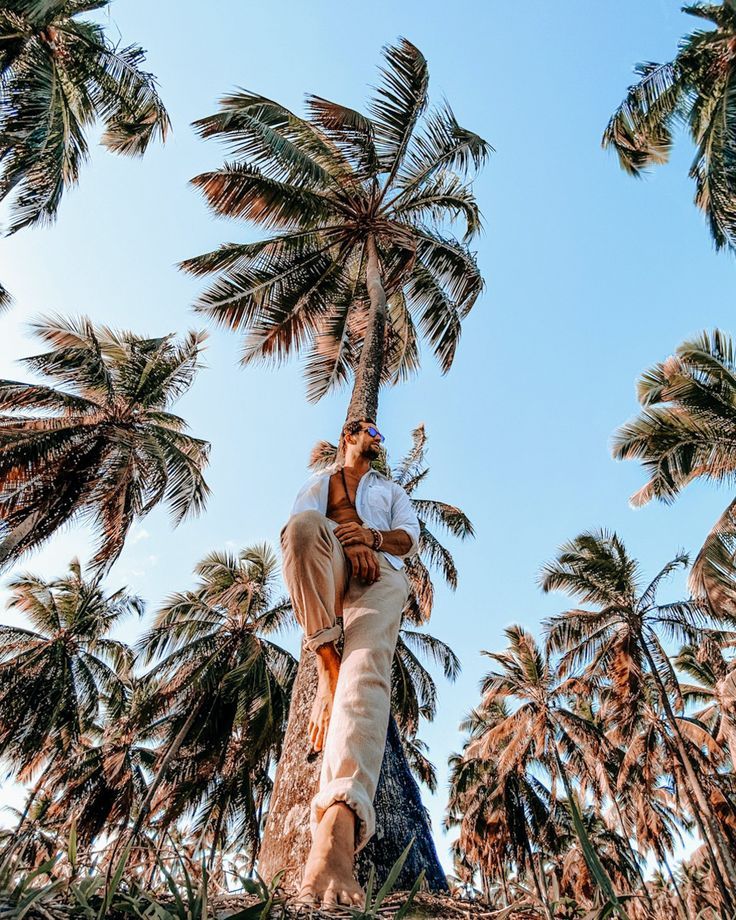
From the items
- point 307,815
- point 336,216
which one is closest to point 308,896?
point 307,815

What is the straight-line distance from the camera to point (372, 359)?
22.4 feet

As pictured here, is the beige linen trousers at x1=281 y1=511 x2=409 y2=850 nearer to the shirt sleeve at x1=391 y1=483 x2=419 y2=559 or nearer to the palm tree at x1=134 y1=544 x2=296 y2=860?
the shirt sleeve at x1=391 y1=483 x2=419 y2=559

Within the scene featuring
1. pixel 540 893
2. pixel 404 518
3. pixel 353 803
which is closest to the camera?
pixel 540 893

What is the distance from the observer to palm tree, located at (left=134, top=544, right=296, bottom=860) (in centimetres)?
1535

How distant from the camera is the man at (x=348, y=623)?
1.75m

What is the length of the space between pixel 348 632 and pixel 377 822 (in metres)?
1.24

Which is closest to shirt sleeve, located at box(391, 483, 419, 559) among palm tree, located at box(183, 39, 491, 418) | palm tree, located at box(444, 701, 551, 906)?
palm tree, located at box(183, 39, 491, 418)

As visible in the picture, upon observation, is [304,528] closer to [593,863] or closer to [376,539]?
[376,539]

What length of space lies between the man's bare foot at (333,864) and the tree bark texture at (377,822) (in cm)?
91

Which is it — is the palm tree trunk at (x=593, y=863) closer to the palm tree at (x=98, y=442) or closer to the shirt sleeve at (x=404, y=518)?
the shirt sleeve at (x=404, y=518)

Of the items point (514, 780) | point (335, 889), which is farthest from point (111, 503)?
point (514, 780)

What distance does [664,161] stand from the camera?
40.3 ft

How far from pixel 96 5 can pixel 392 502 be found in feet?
38.0

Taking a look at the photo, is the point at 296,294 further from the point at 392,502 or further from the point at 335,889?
the point at 335,889
